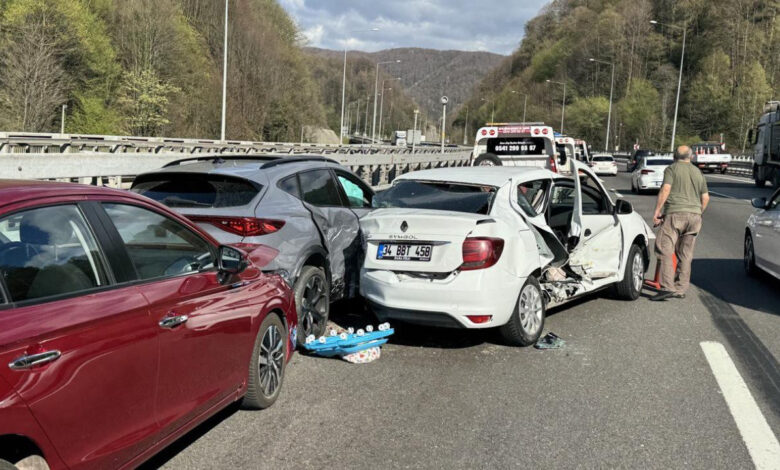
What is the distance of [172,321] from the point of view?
3674 mm

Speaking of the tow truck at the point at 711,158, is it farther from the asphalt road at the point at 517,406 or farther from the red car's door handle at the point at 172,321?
the red car's door handle at the point at 172,321

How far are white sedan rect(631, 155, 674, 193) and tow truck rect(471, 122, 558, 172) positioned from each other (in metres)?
9.44

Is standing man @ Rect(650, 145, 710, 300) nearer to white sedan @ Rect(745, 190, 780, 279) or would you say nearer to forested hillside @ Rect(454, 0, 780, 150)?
white sedan @ Rect(745, 190, 780, 279)

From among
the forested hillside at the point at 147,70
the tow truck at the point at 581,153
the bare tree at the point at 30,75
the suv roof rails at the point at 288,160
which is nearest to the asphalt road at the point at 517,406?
the suv roof rails at the point at 288,160

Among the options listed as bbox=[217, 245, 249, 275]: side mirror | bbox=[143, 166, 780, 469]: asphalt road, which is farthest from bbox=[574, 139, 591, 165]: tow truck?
bbox=[217, 245, 249, 275]: side mirror

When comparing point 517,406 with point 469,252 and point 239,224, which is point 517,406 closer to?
point 469,252

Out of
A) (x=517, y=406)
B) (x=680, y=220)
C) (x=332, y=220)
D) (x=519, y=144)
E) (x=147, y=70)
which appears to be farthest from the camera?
(x=147, y=70)

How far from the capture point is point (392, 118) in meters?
177

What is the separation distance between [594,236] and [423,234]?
2718 mm

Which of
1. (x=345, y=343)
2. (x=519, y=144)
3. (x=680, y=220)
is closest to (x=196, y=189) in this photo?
(x=345, y=343)

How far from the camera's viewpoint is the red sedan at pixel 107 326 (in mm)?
2793

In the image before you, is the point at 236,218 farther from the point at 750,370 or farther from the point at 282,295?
the point at 750,370

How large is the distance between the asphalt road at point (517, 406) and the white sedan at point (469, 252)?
379 mm

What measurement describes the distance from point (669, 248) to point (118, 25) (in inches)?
2192
